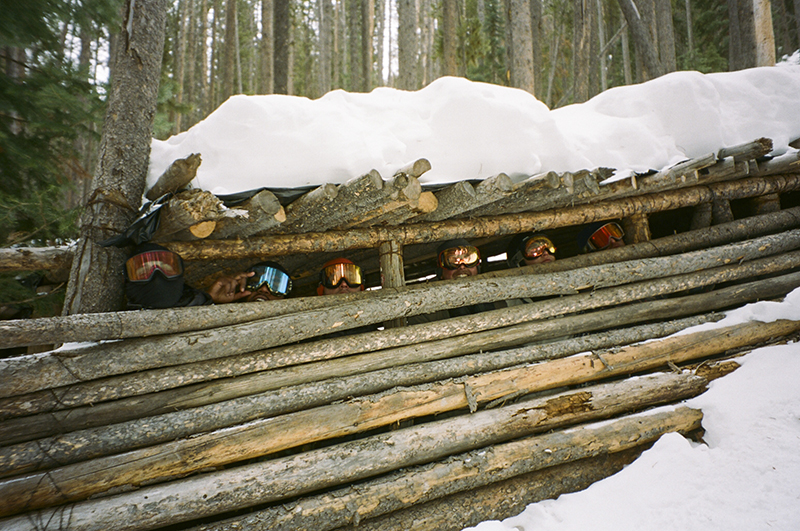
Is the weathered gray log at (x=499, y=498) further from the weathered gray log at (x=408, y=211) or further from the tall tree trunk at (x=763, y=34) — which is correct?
the tall tree trunk at (x=763, y=34)

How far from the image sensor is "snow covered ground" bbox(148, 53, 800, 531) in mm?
3098

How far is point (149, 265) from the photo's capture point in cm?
316

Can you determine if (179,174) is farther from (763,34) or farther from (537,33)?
(537,33)

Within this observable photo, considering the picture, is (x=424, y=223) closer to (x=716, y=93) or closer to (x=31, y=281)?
(x=716, y=93)

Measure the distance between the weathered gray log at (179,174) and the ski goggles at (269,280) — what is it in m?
1.23

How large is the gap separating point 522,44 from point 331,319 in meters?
6.45

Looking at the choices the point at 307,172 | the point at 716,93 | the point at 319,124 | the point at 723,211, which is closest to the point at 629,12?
the point at 716,93

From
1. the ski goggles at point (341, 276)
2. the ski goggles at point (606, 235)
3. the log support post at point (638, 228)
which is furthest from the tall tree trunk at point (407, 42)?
the ski goggles at point (341, 276)

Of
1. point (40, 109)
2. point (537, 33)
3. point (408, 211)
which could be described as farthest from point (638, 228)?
point (537, 33)

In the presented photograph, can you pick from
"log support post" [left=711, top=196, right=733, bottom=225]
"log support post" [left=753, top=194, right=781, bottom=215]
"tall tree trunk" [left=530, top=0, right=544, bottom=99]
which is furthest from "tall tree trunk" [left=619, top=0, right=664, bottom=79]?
"log support post" [left=711, top=196, right=733, bottom=225]

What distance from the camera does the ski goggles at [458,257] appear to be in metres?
4.69

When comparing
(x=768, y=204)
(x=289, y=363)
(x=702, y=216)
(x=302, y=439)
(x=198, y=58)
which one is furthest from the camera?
(x=198, y=58)

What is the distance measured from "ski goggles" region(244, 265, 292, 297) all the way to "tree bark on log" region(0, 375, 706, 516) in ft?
4.33

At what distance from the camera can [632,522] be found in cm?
301
